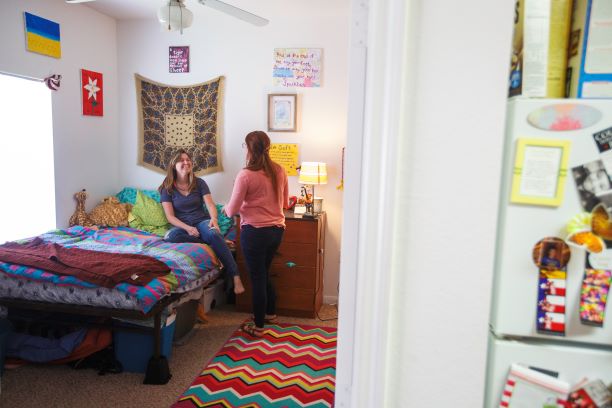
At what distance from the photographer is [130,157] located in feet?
13.9

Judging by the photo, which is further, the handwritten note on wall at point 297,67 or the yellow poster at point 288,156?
the yellow poster at point 288,156

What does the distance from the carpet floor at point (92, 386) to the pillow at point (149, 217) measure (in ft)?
4.16

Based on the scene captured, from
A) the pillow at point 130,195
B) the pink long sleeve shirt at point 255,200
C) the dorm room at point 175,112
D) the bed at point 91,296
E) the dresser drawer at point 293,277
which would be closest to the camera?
the bed at point 91,296

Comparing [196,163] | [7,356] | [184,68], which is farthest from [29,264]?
[184,68]

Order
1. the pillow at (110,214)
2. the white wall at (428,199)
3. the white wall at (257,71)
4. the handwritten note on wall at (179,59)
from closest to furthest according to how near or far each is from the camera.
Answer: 1. the white wall at (428,199)
2. the white wall at (257,71)
3. the pillow at (110,214)
4. the handwritten note on wall at (179,59)

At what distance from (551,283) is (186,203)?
10.4ft

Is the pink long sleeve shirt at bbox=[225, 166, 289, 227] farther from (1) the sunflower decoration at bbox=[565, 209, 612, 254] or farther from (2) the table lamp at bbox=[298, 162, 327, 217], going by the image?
(1) the sunflower decoration at bbox=[565, 209, 612, 254]

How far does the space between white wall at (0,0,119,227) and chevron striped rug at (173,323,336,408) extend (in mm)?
2034

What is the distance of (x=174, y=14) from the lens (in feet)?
8.07

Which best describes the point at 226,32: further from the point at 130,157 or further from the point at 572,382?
the point at 572,382

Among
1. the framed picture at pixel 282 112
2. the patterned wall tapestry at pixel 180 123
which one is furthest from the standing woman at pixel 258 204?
the patterned wall tapestry at pixel 180 123

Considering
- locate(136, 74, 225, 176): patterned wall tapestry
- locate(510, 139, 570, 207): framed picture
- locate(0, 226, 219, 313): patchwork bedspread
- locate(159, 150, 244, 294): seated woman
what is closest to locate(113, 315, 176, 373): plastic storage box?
locate(0, 226, 219, 313): patchwork bedspread

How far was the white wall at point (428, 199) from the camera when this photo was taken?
79cm

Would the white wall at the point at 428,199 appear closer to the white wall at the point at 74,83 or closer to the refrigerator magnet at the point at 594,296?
the refrigerator magnet at the point at 594,296
